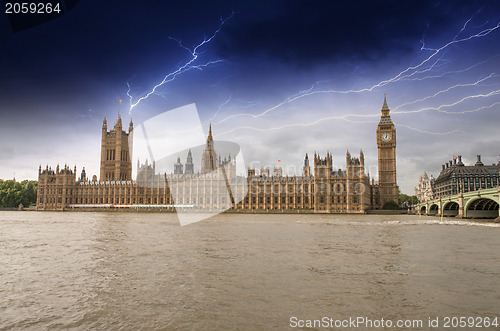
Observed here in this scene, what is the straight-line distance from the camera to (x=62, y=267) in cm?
1762

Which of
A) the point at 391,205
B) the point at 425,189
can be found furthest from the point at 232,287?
the point at 425,189

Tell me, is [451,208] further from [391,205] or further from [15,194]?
[15,194]

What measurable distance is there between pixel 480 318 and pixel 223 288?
27.8 ft

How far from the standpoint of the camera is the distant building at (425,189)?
6521 inches

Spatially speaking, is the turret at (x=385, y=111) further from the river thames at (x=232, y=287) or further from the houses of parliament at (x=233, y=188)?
the river thames at (x=232, y=287)

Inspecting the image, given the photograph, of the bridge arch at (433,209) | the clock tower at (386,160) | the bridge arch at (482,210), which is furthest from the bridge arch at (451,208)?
the clock tower at (386,160)

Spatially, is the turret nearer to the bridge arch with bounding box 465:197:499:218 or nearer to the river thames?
the bridge arch with bounding box 465:197:499:218

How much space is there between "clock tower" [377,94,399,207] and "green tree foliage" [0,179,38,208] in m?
137

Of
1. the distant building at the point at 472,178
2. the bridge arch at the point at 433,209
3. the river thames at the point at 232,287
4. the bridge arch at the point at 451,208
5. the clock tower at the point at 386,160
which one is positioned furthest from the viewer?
the distant building at the point at 472,178

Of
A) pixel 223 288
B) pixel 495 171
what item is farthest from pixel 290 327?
pixel 495 171

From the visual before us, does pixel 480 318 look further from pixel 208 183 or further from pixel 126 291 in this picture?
pixel 208 183

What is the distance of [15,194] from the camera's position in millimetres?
137625

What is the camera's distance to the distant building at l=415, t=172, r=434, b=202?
543ft

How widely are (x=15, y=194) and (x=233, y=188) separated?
85.1 m
